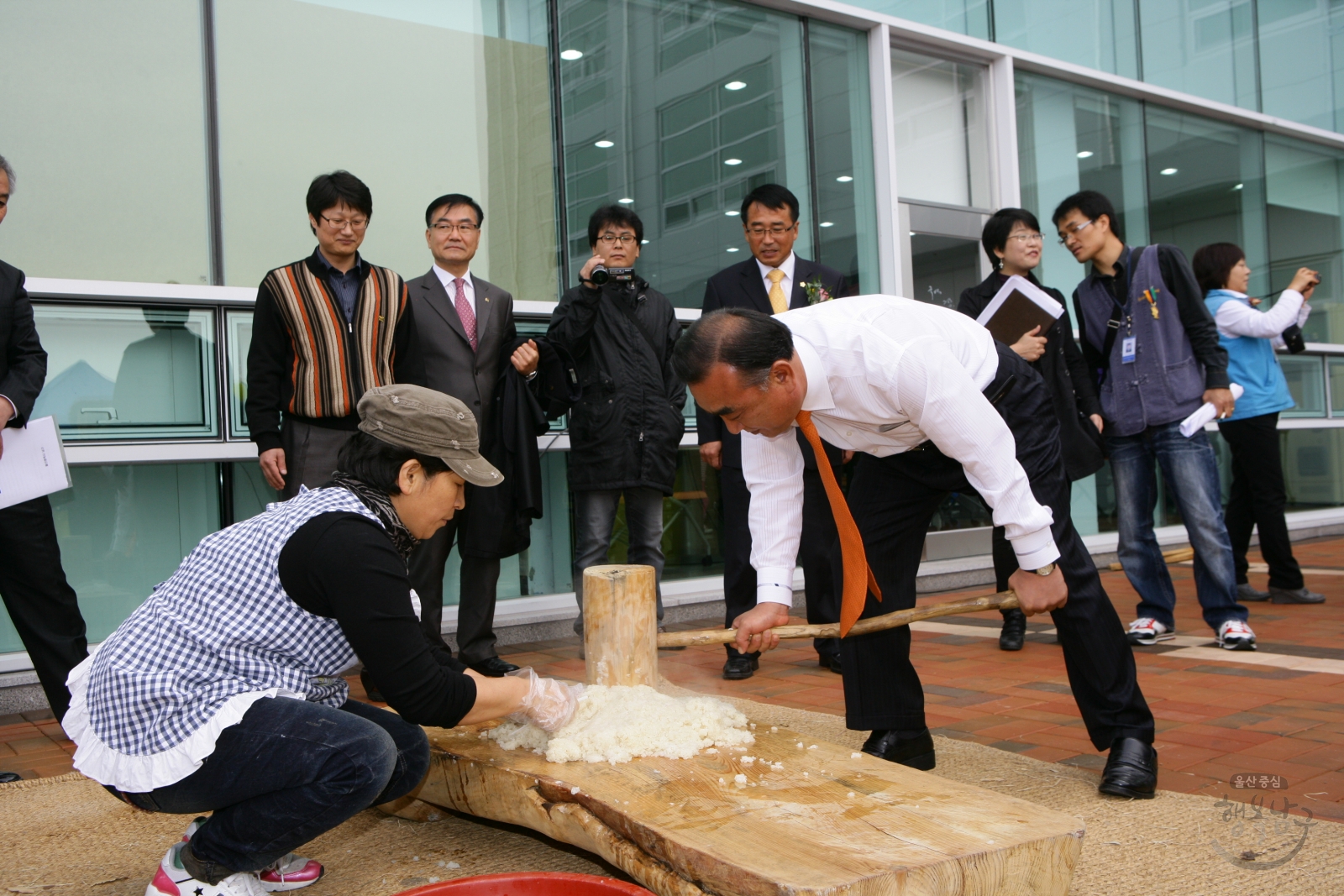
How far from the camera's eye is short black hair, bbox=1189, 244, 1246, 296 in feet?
19.9

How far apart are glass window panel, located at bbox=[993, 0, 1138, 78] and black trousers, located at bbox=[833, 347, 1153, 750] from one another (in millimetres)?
6057

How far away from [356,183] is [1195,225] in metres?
7.65

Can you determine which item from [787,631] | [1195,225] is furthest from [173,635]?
[1195,225]

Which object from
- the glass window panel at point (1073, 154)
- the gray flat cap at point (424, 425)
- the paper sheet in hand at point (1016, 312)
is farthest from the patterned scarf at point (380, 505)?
the glass window panel at point (1073, 154)

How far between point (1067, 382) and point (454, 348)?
2.60 metres

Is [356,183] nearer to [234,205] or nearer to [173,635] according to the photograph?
[234,205]

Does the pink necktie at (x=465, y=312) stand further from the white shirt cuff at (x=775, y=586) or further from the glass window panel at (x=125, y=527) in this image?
the white shirt cuff at (x=775, y=586)

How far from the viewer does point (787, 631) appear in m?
2.98

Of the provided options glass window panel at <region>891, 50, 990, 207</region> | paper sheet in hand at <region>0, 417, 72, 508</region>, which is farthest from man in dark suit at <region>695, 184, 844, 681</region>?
glass window panel at <region>891, 50, 990, 207</region>

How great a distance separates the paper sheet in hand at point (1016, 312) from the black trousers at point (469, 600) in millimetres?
2392

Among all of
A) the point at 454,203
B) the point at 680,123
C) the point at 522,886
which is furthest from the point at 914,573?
the point at 680,123

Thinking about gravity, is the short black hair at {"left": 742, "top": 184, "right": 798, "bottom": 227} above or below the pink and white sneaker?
above

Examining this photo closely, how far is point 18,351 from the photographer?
12.1 ft

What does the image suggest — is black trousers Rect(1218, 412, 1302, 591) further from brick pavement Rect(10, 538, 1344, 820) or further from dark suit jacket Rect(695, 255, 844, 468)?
dark suit jacket Rect(695, 255, 844, 468)
